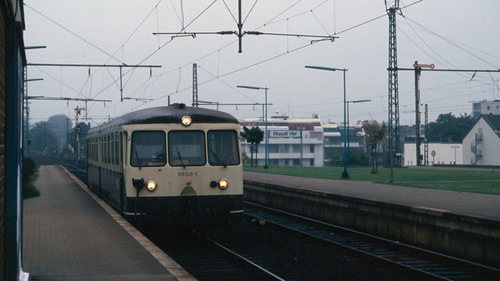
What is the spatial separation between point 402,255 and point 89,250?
20.3 feet

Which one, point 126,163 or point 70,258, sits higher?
point 126,163

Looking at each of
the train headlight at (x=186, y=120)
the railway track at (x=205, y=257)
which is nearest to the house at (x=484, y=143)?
the railway track at (x=205, y=257)

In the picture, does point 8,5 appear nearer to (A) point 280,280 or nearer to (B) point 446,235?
(A) point 280,280

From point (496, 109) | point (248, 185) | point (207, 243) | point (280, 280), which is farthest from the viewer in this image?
point (496, 109)

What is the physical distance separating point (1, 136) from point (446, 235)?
1077 cm

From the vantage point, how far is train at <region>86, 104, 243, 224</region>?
43.9 feet

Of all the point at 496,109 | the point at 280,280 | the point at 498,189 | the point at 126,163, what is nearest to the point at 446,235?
the point at 280,280

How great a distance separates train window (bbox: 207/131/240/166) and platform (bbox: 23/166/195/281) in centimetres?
230

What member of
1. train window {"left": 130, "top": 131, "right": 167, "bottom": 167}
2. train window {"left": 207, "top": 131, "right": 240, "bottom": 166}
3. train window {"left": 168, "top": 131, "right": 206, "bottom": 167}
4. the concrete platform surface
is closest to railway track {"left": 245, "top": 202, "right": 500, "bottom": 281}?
the concrete platform surface

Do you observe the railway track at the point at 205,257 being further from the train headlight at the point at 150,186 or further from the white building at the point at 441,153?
the white building at the point at 441,153

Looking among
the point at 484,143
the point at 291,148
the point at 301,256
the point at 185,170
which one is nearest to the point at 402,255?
the point at 301,256

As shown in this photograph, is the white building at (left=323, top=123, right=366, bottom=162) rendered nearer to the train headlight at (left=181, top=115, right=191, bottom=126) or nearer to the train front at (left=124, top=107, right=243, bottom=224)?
the train front at (left=124, top=107, right=243, bottom=224)

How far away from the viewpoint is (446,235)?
1349 cm

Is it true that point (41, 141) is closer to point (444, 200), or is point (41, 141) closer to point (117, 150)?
point (117, 150)
